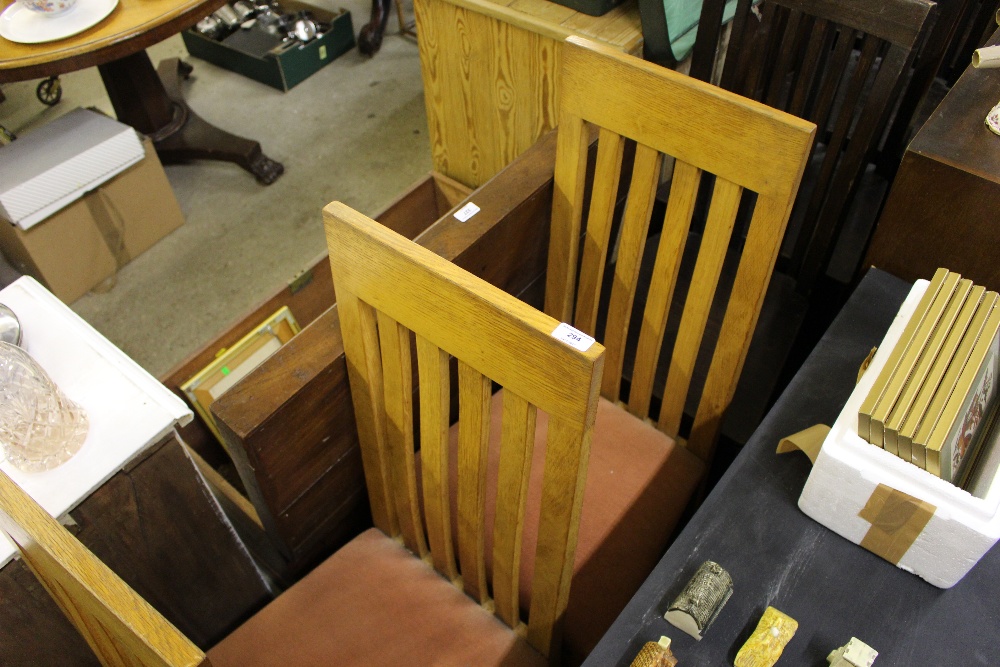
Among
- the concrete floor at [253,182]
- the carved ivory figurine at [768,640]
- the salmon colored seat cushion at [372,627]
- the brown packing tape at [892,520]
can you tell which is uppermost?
the brown packing tape at [892,520]

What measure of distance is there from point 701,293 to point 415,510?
0.50 metres

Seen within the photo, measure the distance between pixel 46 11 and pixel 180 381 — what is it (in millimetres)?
930

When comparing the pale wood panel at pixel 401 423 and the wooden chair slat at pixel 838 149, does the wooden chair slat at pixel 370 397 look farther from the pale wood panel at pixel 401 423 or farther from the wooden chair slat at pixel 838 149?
the wooden chair slat at pixel 838 149

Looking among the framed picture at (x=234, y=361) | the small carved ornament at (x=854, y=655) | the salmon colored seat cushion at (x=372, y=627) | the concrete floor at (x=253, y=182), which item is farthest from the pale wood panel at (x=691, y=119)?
the concrete floor at (x=253, y=182)

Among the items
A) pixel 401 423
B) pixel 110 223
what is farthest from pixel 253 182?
pixel 401 423

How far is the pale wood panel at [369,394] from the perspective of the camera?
910mm

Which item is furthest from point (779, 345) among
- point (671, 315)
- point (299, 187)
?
point (299, 187)

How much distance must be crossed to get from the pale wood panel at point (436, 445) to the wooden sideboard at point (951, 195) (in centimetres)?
70

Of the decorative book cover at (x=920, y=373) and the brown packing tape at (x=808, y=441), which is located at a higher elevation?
the decorative book cover at (x=920, y=373)

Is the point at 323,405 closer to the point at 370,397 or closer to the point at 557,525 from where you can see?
the point at 370,397

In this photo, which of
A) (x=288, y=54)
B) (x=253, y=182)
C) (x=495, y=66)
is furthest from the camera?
(x=288, y=54)

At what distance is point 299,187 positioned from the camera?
2.48 meters

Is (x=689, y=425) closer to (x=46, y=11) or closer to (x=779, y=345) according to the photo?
(x=779, y=345)

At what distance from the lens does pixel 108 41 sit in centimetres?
Result: 173
